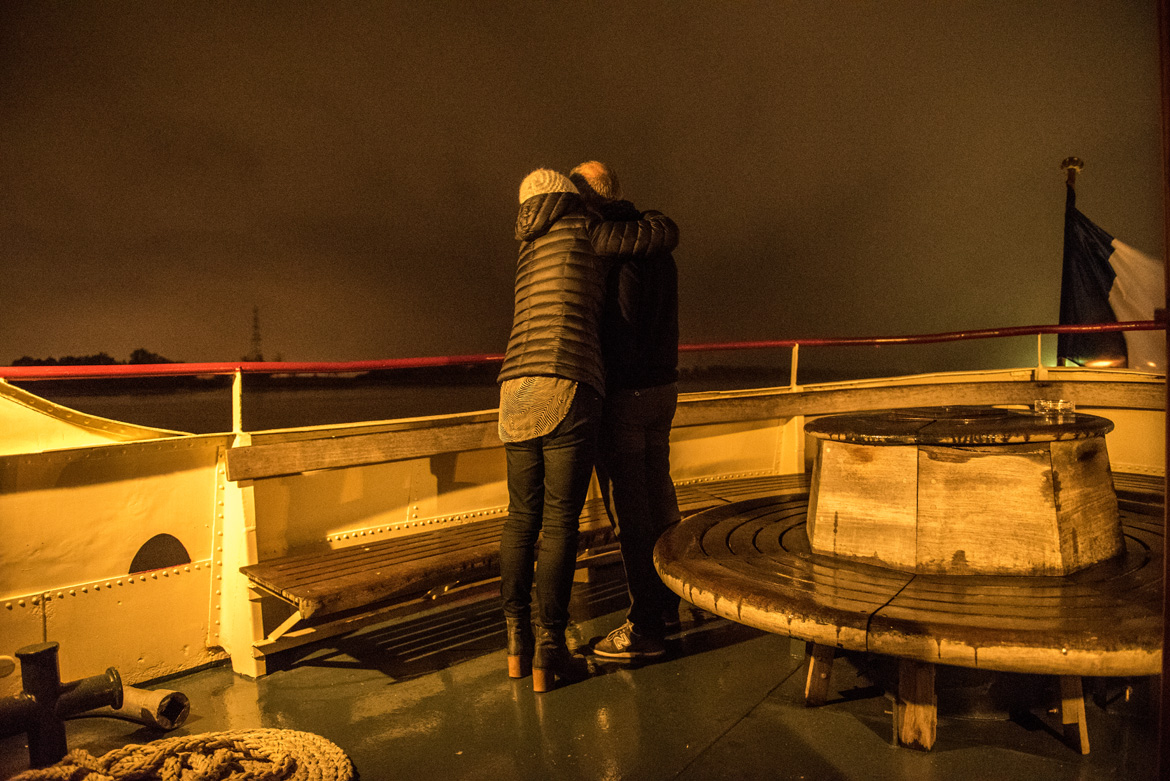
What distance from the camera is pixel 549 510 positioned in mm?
2658

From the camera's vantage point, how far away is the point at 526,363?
2.61m

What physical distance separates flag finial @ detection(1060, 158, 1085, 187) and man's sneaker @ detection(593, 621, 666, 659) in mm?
8274

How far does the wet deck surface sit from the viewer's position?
210 cm

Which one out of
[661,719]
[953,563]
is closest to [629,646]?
[661,719]

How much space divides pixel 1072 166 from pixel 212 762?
983cm

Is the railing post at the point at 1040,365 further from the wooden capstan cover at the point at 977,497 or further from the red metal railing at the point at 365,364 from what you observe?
the wooden capstan cover at the point at 977,497

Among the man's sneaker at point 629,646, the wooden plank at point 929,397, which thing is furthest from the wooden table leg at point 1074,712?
the wooden plank at point 929,397

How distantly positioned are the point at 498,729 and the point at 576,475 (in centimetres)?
A: 94

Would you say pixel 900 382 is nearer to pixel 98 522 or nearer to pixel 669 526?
pixel 669 526

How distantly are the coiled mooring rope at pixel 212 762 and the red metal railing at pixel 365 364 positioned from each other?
1.38 metres

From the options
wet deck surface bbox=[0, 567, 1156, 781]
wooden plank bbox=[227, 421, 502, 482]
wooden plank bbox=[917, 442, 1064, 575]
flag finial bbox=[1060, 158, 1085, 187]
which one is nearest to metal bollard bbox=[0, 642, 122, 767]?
wet deck surface bbox=[0, 567, 1156, 781]

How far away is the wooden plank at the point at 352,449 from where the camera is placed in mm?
2906

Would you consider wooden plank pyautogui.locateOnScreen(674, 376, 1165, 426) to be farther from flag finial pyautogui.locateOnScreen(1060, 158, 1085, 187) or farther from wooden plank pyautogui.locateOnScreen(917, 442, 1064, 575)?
flag finial pyautogui.locateOnScreen(1060, 158, 1085, 187)

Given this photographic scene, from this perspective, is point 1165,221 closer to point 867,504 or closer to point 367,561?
point 867,504
